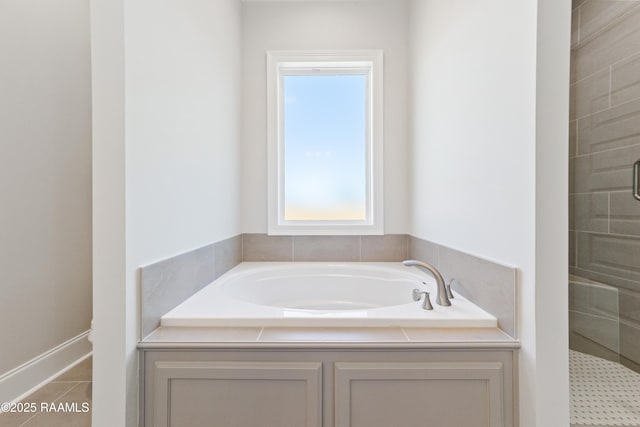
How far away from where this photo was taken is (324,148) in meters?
2.44

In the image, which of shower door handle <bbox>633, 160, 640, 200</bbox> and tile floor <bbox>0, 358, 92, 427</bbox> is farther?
shower door handle <bbox>633, 160, 640, 200</bbox>

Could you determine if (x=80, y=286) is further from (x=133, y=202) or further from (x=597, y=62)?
(x=597, y=62)

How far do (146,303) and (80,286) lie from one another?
136cm

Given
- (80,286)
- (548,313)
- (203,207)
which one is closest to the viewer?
(548,313)

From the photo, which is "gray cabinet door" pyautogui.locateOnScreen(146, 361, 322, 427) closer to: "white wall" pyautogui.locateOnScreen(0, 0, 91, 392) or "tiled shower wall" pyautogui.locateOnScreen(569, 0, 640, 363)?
"white wall" pyautogui.locateOnScreen(0, 0, 91, 392)

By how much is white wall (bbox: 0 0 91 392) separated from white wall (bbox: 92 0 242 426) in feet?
3.22

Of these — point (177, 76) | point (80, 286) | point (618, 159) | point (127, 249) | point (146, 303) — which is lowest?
point (80, 286)

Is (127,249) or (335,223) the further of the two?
(335,223)

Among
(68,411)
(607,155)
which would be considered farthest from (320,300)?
(607,155)

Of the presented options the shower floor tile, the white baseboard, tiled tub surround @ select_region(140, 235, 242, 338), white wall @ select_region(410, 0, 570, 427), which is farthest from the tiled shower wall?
the white baseboard

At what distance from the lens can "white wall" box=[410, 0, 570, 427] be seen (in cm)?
95

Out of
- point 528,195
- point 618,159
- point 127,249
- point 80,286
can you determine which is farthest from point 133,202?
point 618,159

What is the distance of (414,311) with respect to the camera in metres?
1.27

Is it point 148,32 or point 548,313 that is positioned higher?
point 148,32
